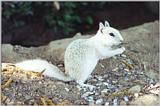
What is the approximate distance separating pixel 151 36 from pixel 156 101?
153 cm

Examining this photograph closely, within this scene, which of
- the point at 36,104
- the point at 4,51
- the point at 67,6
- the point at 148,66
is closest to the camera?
the point at 36,104

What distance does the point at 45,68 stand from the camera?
13.3ft

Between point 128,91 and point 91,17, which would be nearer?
point 128,91

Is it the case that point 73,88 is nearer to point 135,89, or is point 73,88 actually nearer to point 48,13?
point 135,89

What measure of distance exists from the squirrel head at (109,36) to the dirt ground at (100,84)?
321 mm

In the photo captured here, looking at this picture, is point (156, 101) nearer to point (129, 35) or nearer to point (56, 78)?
point (56, 78)

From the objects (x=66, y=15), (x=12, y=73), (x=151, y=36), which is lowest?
(x=12, y=73)

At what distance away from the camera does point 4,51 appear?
481cm

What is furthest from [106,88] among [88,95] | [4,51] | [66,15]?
[66,15]

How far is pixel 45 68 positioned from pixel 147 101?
849mm

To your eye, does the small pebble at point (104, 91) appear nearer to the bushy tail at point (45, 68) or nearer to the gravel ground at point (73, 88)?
the gravel ground at point (73, 88)

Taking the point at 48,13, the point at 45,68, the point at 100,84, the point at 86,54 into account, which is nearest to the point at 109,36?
the point at 86,54

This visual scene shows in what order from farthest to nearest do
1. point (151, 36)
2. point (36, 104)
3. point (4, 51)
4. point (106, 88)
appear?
point (151, 36), point (4, 51), point (106, 88), point (36, 104)

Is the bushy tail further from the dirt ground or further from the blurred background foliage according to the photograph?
the blurred background foliage
